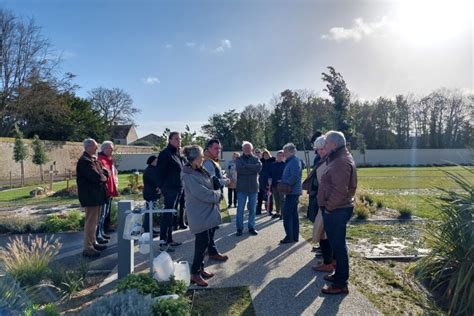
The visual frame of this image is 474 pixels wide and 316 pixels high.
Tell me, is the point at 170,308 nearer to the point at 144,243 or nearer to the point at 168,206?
the point at 144,243

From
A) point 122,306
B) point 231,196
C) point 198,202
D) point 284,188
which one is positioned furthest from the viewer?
point 231,196

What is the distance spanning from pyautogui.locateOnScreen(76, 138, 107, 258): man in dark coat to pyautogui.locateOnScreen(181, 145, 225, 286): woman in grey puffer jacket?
2.23 metres

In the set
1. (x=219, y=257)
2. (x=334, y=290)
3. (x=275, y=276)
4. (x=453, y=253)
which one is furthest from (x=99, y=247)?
(x=453, y=253)

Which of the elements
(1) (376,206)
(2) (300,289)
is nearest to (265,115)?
(1) (376,206)

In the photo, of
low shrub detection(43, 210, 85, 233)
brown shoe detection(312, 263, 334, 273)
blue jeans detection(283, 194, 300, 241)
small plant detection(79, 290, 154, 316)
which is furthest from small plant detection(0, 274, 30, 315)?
low shrub detection(43, 210, 85, 233)

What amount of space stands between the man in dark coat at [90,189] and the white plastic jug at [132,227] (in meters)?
2.11

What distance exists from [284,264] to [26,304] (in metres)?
3.39

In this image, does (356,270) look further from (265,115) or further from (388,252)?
(265,115)

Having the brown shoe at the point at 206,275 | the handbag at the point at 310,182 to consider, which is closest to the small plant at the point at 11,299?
the brown shoe at the point at 206,275

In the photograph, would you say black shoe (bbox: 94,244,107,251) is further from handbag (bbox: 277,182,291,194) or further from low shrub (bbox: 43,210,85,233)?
handbag (bbox: 277,182,291,194)

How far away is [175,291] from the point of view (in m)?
3.47

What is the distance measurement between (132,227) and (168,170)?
6.50 feet

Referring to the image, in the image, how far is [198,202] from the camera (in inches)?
164

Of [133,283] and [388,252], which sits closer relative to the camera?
[133,283]
